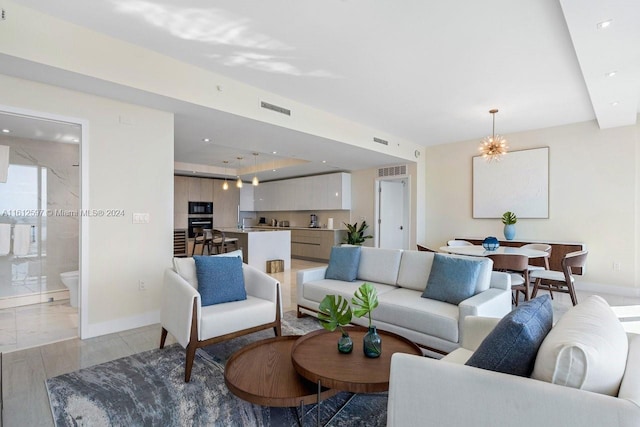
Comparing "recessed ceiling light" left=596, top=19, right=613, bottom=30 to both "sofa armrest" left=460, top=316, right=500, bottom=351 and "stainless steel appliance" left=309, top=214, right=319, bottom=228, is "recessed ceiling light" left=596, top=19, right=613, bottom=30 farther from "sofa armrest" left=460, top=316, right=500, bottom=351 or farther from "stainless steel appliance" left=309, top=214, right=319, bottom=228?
"stainless steel appliance" left=309, top=214, right=319, bottom=228

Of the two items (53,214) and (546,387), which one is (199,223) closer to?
(53,214)

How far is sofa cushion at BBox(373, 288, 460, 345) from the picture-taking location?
244cm

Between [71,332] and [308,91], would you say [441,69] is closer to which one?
[308,91]

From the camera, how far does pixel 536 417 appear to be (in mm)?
1010

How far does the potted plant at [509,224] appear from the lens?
539cm

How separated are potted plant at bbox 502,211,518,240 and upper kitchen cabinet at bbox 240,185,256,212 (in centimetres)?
732

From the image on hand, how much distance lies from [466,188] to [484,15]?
4.48 meters

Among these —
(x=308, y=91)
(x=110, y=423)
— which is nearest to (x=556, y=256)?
(x=308, y=91)

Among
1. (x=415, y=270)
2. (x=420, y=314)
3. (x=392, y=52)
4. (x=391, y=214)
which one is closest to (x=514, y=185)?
(x=391, y=214)

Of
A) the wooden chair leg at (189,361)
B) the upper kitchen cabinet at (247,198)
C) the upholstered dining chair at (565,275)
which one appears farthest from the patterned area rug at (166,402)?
the upper kitchen cabinet at (247,198)

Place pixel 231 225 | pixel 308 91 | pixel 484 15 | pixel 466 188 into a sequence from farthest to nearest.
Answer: pixel 231 225
pixel 466 188
pixel 308 91
pixel 484 15

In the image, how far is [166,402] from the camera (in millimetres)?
2043

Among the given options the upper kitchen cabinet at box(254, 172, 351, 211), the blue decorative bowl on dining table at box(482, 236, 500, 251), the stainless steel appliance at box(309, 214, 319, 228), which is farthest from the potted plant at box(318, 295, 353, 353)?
the stainless steel appliance at box(309, 214, 319, 228)

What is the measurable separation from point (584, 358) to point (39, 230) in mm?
5373
